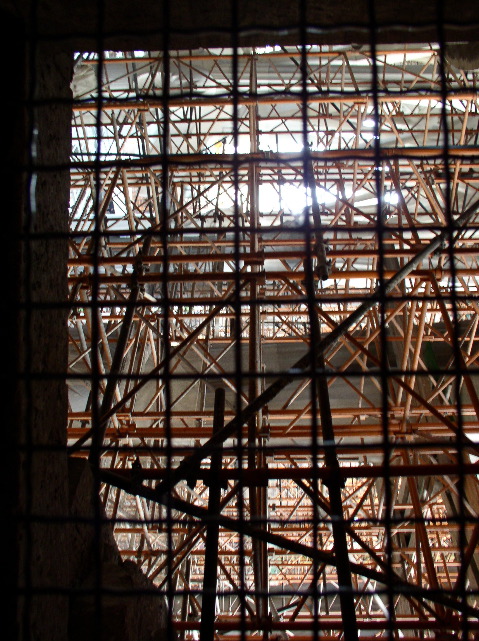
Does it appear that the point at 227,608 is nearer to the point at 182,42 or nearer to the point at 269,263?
the point at 269,263

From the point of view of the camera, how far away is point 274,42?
249 centimetres

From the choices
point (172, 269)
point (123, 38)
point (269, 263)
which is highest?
point (269, 263)

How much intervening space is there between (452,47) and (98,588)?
9.42ft

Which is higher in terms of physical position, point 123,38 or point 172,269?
point 172,269

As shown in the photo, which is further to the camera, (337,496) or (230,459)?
(230,459)

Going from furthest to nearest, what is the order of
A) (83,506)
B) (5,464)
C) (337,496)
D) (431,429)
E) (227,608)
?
(227,608)
(431,429)
(337,496)
(83,506)
(5,464)

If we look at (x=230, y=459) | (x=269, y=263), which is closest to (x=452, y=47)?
(x=230, y=459)

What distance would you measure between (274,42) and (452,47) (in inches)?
39.5

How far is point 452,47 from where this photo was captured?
288 cm

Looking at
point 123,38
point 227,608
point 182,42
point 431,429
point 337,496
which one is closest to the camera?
point 123,38

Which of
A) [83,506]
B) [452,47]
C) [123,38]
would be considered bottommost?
[83,506]

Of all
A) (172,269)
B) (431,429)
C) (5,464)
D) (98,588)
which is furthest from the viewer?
(172,269)

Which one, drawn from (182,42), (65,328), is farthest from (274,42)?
(65,328)

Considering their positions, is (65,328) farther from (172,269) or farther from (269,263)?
(269,263)
